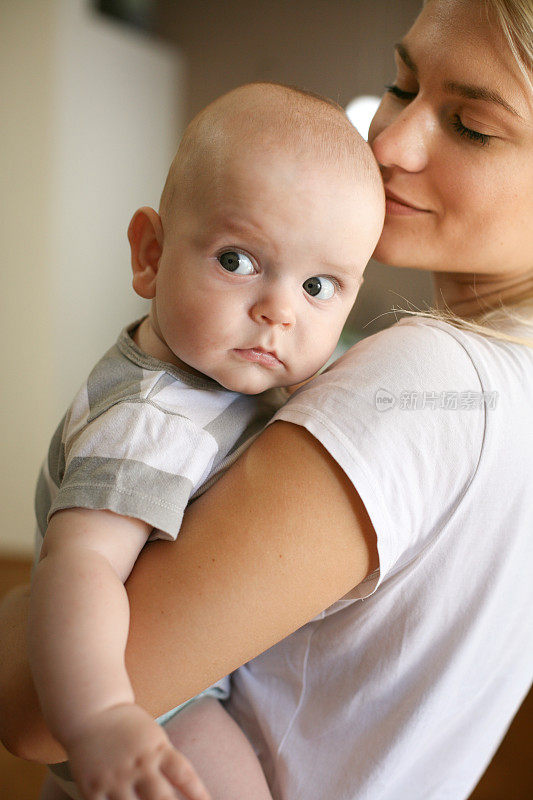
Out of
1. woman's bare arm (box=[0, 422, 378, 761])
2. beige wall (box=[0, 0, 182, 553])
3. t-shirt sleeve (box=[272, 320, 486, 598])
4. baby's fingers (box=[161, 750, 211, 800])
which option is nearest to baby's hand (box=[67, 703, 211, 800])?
baby's fingers (box=[161, 750, 211, 800])

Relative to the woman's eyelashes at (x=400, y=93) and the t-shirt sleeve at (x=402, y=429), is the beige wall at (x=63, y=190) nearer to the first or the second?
the woman's eyelashes at (x=400, y=93)

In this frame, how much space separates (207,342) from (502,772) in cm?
176

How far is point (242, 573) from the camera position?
532 millimetres

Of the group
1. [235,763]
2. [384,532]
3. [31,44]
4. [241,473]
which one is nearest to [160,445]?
[241,473]

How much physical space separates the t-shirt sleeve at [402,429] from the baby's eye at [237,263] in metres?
0.11

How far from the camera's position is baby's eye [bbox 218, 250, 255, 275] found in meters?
0.60

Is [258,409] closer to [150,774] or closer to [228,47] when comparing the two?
[150,774]

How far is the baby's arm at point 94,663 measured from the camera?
40 cm

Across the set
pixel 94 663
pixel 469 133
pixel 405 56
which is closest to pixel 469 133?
pixel 469 133

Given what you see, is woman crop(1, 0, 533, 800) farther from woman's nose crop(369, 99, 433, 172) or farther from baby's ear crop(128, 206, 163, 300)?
baby's ear crop(128, 206, 163, 300)

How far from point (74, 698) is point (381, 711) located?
346 mm

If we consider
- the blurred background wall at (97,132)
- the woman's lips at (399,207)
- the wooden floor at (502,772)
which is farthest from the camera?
the wooden floor at (502,772)

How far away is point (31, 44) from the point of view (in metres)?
1.82

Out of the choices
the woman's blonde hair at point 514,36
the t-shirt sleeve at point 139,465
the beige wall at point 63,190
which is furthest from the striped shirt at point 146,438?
the beige wall at point 63,190
